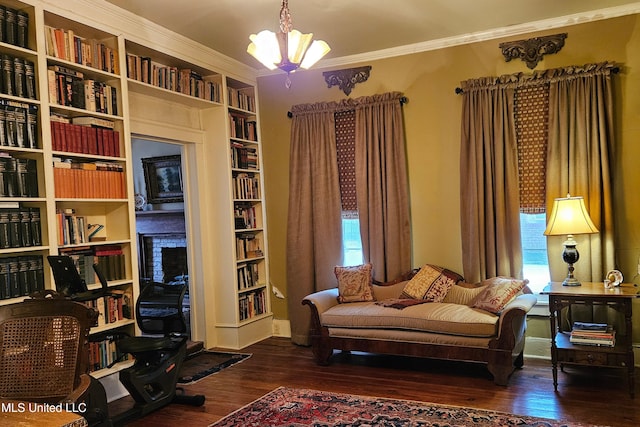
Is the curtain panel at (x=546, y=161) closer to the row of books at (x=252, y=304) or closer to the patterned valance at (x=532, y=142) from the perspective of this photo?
the patterned valance at (x=532, y=142)

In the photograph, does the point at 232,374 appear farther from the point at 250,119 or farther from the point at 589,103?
the point at 589,103

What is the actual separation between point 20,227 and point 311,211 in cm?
280

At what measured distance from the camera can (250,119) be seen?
227 inches

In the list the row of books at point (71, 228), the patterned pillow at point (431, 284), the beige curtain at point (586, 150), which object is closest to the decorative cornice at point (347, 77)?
the beige curtain at point (586, 150)

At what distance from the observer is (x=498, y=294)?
4.18 meters

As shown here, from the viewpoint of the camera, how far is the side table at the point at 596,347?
3.59 m

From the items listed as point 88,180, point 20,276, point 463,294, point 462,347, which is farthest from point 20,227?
point 463,294

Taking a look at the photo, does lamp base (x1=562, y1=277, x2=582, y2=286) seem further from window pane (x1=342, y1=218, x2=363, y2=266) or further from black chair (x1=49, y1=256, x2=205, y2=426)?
black chair (x1=49, y1=256, x2=205, y2=426)

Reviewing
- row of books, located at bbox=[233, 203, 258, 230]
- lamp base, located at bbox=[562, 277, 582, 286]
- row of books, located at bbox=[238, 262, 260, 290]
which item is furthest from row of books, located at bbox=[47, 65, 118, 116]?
lamp base, located at bbox=[562, 277, 582, 286]

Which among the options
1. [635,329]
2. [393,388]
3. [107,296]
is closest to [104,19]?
[107,296]

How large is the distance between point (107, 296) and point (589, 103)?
4.15 meters

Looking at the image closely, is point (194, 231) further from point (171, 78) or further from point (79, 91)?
point (79, 91)

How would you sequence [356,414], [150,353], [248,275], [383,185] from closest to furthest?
[356,414]
[150,353]
[383,185]
[248,275]

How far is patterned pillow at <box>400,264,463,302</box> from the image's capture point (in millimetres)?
4656
